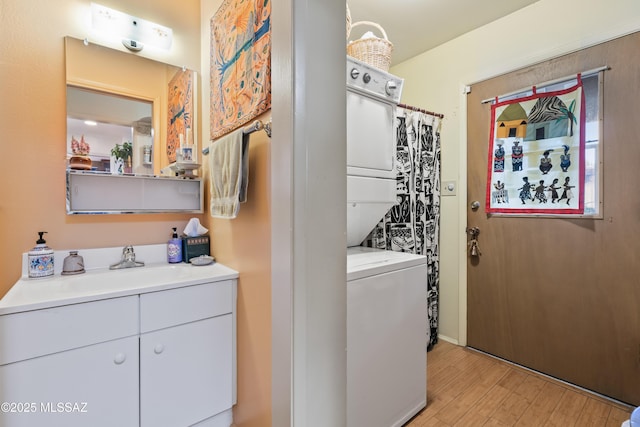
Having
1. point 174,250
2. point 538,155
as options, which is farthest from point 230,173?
point 538,155

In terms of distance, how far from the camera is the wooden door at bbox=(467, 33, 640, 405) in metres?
1.67

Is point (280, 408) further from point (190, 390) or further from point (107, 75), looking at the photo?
point (107, 75)

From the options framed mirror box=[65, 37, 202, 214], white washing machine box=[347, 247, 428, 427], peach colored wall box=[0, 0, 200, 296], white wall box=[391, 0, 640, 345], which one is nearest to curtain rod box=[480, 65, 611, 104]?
white wall box=[391, 0, 640, 345]

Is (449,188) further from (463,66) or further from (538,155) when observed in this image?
(463,66)

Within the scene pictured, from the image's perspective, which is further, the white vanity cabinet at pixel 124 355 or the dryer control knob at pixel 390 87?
the dryer control knob at pixel 390 87

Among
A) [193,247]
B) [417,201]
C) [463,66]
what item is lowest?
[193,247]

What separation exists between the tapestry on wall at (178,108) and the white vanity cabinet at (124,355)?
78cm

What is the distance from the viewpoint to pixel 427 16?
215 cm

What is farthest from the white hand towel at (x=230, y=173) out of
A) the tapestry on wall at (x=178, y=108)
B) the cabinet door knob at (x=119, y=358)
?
the cabinet door knob at (x=119, y=358)

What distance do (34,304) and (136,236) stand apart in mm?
698

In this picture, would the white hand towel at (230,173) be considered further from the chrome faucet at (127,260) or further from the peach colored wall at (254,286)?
the chrome faucet at (127,260)

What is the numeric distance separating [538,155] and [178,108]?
2.38 m

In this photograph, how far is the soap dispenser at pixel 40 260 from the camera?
1344mm

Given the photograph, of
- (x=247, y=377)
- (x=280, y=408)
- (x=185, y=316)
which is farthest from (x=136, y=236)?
(x=280, y=408)
